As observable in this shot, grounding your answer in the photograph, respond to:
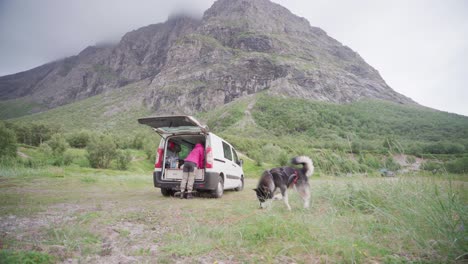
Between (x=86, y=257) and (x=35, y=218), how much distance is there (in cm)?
255

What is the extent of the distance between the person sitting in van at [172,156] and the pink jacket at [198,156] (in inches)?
44.5

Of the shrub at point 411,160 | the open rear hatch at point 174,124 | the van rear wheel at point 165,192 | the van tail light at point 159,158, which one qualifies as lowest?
the van rear wheel at point 165,192

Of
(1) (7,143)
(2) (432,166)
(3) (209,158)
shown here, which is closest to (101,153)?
(1) (7,143)

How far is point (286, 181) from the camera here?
578 cm

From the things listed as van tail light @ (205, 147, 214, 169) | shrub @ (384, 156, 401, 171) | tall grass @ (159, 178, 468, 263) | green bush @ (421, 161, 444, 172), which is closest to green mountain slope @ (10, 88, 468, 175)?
van tail light @ (205, 147, 214, 169)

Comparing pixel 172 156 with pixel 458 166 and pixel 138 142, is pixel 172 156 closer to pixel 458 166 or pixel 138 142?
pixel 458 166

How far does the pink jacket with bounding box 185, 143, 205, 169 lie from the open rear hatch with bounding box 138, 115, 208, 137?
555 millimetres

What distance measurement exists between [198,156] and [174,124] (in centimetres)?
131

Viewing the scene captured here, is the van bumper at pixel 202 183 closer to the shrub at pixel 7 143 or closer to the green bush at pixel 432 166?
the green bush at pixel 432 166

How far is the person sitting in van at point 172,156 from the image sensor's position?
27.5 feet

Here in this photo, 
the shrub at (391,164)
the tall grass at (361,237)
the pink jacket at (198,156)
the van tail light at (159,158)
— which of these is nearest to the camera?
the tall grass at (361,237)

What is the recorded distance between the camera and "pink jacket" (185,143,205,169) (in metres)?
7.48

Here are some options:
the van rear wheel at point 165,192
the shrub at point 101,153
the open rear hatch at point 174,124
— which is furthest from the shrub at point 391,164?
the shrub at point 101,153

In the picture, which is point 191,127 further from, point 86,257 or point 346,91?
point 346,91
